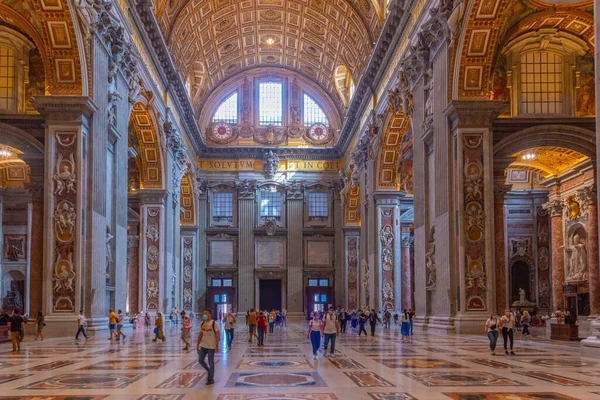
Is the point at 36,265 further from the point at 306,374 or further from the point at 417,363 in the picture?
the point at 417,363

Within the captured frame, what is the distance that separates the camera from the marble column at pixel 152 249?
37956 millimetres

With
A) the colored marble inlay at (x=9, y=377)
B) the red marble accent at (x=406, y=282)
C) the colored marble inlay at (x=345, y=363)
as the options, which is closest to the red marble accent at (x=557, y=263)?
the red marble accent at (x=406, y=282)

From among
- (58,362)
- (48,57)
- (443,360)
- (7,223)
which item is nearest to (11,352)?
(58,362)

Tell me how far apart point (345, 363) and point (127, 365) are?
431 centimetres

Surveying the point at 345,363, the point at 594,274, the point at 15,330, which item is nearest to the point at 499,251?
the point at 594,274

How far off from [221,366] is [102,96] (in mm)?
12923

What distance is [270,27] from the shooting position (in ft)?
157

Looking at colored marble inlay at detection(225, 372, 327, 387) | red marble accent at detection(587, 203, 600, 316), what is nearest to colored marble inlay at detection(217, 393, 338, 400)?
colored marble inlay at detection(225, 372, 327, 387)

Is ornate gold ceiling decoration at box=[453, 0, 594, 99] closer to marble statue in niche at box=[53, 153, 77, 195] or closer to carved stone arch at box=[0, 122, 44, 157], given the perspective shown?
marble statue in niche at box=[53, 153, 77, 195]

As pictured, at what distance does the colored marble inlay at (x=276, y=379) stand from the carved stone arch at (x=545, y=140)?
14.4 meters

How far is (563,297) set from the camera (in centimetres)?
3531

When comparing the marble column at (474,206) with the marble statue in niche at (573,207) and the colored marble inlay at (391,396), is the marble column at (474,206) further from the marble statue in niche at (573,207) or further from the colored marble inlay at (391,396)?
the marble statue in niche at (573,207)

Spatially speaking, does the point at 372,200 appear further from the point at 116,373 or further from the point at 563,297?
the point at 116,373

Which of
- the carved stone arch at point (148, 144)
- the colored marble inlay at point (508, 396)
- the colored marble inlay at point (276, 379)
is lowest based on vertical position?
the colored marble inlay at point (276, 379)
